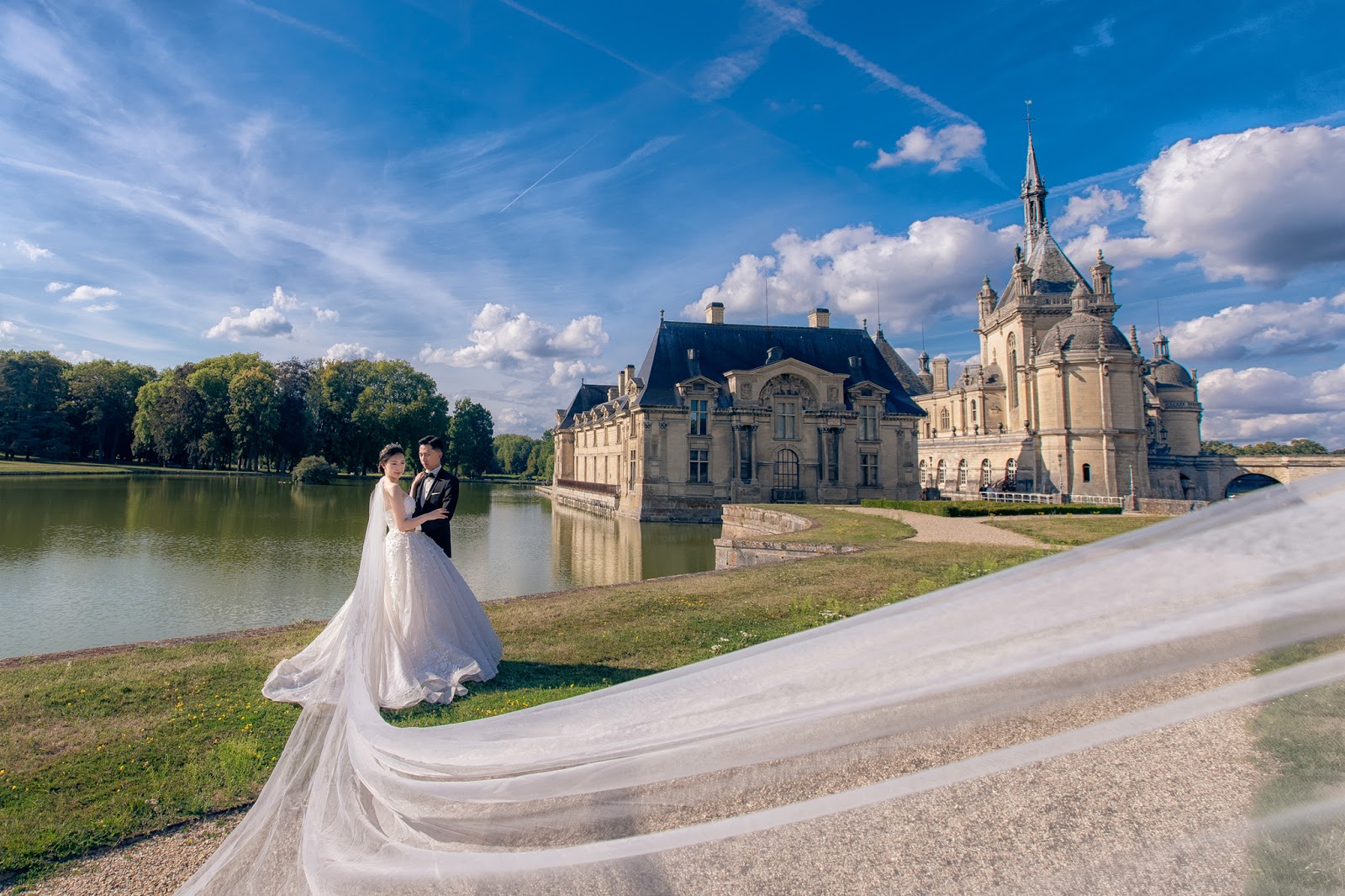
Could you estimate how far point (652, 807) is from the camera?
2.23 metres

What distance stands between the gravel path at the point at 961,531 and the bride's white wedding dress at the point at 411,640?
40.7 ft

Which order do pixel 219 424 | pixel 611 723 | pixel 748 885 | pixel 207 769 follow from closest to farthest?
pixel 611 723 → pixel 748 885 → pixel 207 769 → pixel 219 424

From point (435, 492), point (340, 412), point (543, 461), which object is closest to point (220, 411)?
point (340, 412)

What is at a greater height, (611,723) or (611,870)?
(611,723)

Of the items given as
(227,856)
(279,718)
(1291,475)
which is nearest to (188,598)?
(279,718)

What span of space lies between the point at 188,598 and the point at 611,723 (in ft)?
44.5

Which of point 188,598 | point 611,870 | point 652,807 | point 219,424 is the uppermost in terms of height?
point 219,424

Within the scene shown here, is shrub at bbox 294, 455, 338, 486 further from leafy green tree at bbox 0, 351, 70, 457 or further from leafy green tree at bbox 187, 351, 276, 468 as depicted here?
leafy green tree at bbox 0, 351, 70, 457

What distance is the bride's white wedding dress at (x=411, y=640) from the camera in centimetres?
565

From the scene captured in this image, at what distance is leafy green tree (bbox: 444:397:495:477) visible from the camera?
71.7 m

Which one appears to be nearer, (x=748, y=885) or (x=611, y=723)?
(x=611, y=723)

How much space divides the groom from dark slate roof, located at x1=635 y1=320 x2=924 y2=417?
28.3 m

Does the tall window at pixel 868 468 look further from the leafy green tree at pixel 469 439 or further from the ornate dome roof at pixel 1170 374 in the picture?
the leafy green tree at pixel 469 439

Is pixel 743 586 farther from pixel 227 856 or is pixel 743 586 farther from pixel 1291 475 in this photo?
pixel 1291 475
